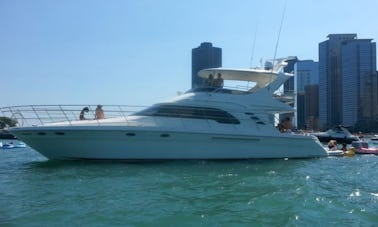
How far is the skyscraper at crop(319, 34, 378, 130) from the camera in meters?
121

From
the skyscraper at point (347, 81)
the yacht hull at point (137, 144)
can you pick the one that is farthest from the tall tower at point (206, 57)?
the skyscraper at point (347, 81)

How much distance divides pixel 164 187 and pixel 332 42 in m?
126

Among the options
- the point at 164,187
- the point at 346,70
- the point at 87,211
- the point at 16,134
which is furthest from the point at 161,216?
the point at 346,70

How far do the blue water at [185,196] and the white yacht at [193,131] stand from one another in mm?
1493

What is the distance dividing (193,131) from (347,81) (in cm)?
11626

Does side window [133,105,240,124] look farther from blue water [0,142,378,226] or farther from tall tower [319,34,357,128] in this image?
tall tower [319,34,357,128]

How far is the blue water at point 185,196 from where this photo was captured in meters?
8.19

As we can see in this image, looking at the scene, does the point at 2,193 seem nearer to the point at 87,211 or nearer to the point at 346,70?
the point at 87,211

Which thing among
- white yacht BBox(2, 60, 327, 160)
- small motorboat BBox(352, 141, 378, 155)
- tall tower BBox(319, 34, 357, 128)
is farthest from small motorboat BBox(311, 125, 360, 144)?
tall tower BBox(319, 34, 357, 128)

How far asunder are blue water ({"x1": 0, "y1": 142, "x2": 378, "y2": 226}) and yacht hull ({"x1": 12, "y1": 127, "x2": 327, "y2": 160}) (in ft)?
4.51

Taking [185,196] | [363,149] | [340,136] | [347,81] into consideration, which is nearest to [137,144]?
[185,196]

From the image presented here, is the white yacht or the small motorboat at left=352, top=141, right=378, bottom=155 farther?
the small motorboat at left=352, top=141, right=378, bottom=155

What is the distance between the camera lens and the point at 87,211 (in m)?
8.71

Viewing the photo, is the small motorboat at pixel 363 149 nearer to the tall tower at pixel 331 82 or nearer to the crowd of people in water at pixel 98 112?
the crowd of people in water at pixel 98 112
